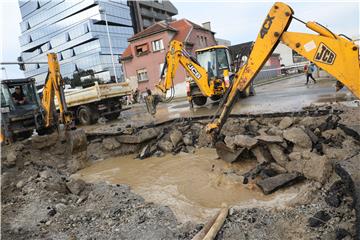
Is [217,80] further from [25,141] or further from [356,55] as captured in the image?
[356,55]


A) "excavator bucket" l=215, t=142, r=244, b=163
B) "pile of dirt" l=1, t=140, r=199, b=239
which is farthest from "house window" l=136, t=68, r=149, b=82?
"excavator bucket" l=215, t=142, r=244, b=163

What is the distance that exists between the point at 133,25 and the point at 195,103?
51.0 metres

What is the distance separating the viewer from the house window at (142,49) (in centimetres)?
2899

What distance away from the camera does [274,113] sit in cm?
784

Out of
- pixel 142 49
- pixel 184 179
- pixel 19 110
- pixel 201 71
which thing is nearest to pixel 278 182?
pixel 184 179

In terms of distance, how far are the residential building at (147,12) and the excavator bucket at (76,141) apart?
54950 millimetres

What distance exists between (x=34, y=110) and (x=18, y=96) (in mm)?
773

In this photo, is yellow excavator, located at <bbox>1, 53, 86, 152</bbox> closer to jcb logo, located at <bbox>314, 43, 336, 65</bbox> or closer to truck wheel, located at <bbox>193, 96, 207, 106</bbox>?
truck wheel, located at <bbox>193, 96, 207, 106</bbox>

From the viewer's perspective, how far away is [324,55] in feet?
13.2

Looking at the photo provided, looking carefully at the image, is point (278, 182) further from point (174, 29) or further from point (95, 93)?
point (174, 29)

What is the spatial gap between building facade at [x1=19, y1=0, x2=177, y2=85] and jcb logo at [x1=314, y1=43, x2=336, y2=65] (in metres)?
46.0

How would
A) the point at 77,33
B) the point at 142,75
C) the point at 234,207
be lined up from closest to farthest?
the point at 234,207 < the point at 142,75 < the point at 77,33

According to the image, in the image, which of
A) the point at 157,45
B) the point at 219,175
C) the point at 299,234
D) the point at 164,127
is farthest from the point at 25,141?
the point at 157,45

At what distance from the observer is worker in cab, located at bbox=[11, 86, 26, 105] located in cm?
958
